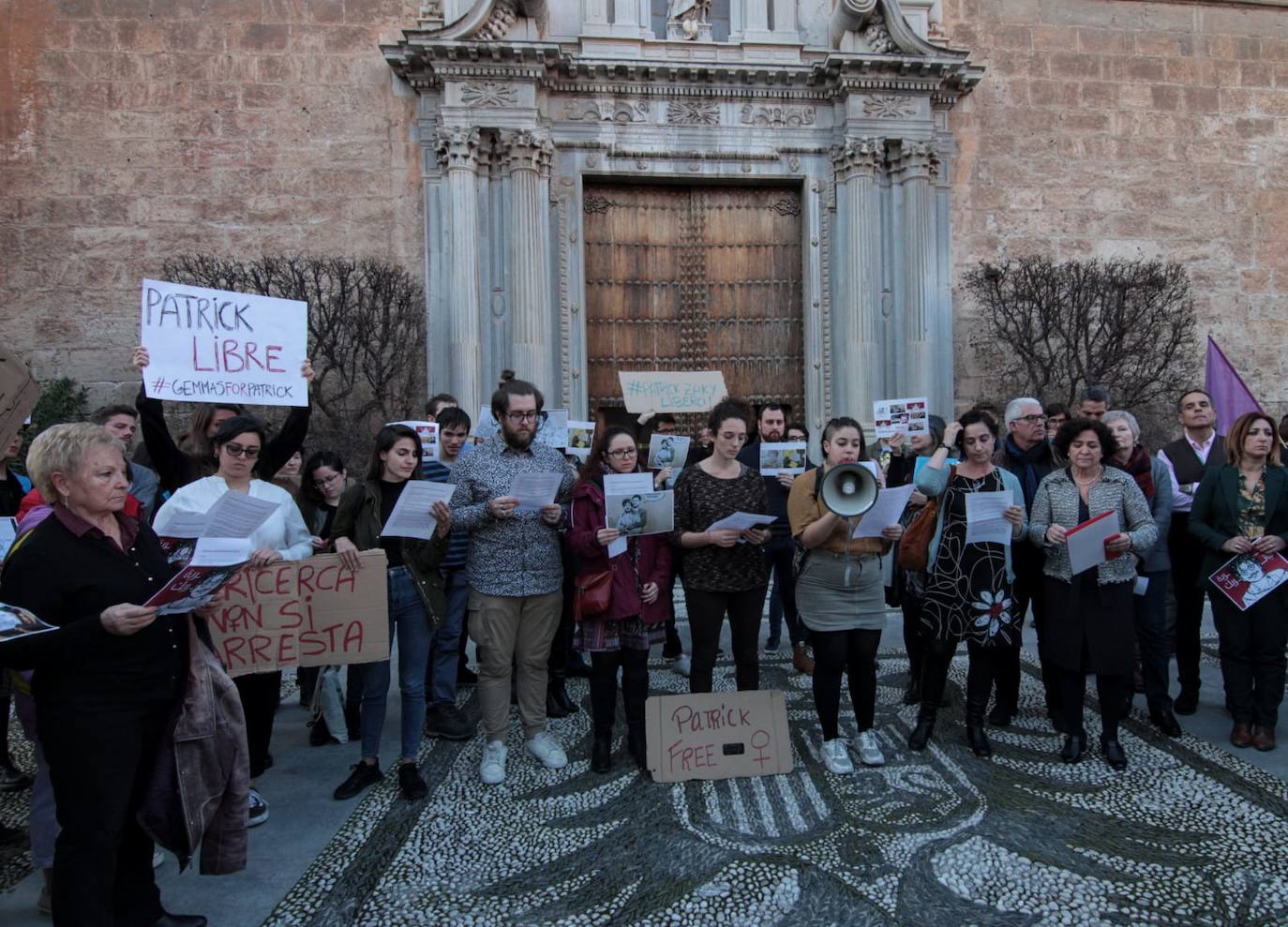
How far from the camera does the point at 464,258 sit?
1048 centimetres

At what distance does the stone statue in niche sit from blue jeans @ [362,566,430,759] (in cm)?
994

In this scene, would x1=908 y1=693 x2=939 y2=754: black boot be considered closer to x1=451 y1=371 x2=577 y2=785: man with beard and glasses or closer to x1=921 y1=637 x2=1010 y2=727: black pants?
x1=921 y1=637 x2=1010 y2=727: black pants

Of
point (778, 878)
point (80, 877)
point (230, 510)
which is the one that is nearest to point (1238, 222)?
point (778, 878)

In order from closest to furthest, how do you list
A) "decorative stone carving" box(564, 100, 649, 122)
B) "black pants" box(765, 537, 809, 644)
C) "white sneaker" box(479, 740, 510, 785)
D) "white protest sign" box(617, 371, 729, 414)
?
"white sneaker" box(479, 740, 510, 785), "black pants" box(765, 537, 809, 644), "white protest sign" box(617, 371, 729, 414), "decorative stone carving" box(564, 100, 649, 122)

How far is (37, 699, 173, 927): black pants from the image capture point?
2.43 metres

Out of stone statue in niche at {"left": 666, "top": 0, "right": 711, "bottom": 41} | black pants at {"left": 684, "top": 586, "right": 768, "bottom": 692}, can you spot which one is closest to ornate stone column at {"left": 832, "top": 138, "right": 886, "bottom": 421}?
stone statue in niche at {"left": 666, "top": 0, "right": 711, "bottom": 41}

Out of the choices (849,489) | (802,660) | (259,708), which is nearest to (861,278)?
(802,660)

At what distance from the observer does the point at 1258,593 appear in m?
4.44

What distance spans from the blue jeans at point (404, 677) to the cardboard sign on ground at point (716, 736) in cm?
118

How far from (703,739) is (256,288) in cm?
827

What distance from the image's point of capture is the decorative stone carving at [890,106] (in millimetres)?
11039

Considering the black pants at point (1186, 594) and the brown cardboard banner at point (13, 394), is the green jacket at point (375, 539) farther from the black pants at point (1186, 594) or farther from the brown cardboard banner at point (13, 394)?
the black pants at point (1186, 594)

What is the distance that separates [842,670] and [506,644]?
1.78 m

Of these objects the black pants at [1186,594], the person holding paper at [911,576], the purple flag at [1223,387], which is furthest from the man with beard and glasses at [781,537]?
the purple flag at [1223,387]
